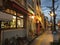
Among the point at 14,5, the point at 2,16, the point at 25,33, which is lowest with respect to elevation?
the point at 25,33

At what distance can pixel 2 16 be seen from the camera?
14023mm

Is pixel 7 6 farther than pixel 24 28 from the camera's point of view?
No

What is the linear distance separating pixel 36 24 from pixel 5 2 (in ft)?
103

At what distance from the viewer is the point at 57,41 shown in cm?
1296

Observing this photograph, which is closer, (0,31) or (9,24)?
(0,31)

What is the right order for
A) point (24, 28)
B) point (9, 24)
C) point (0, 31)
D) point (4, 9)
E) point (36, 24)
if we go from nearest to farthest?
point (0, 31) → point (4, 9) → point (9, 24) → point (24, 28) → point (36, 24)

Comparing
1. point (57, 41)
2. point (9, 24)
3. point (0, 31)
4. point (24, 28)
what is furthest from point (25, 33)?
point (57, 41)

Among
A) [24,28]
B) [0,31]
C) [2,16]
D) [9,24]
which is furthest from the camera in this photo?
[24,28]

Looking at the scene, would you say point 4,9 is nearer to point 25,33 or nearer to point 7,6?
point 7,6

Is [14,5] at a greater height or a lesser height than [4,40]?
greater

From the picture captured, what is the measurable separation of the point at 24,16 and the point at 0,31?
12.7 metres

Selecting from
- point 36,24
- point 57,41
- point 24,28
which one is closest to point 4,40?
point 57,41

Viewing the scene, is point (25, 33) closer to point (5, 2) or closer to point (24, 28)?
point (24, 28)

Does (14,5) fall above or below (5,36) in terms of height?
above
